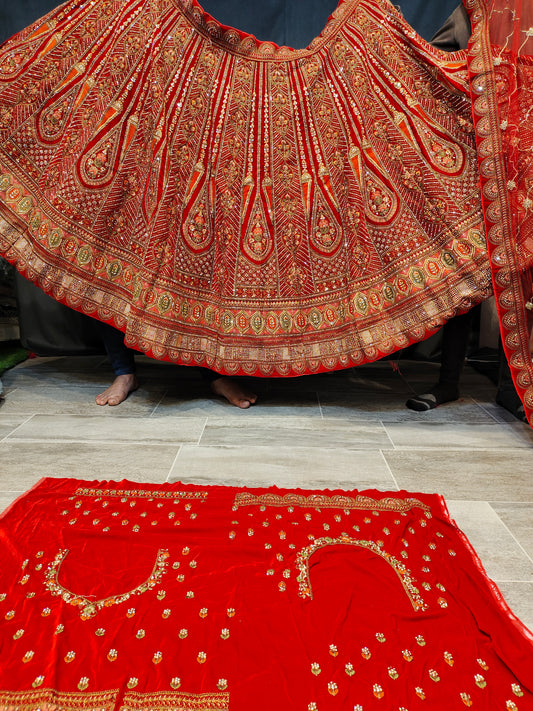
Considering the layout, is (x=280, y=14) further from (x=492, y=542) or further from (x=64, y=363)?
(x=492, y=542)

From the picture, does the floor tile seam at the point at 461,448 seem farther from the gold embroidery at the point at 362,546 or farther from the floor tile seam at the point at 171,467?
the floor tile seam at the point at 171,467

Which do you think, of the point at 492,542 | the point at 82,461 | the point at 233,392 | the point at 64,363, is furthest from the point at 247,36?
the point at 492,542

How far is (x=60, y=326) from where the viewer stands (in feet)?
7.56

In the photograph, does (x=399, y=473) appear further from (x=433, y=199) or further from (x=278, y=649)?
(x=433, y=199)

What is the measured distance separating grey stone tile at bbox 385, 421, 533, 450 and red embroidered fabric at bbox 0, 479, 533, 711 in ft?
1.25

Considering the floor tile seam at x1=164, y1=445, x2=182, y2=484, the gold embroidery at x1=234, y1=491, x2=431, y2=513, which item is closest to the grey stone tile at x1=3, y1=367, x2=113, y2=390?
the floor tile seam at x1=164, y1=445, x2=182, y2=484

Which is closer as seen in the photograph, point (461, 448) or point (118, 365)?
point (461, 448)

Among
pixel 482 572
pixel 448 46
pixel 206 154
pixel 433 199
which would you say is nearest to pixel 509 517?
pixel 482 572

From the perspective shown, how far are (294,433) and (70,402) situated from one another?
83 centimetres

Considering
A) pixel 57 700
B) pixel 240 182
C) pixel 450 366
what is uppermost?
pixel 240 182

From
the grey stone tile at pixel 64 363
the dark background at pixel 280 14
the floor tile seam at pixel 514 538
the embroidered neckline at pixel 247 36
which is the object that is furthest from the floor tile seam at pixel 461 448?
the dark background at pixel 280 14

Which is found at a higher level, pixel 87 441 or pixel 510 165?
pixel 510 165

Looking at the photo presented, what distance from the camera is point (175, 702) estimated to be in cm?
68

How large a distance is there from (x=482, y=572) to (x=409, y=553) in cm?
13
